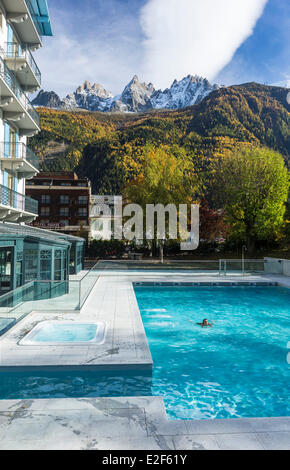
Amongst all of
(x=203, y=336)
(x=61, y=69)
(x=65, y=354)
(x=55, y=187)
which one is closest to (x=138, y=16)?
(x=61, y=69)

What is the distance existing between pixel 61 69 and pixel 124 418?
81.2ft

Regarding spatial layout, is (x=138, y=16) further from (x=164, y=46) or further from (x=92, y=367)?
(x=92, y=367)

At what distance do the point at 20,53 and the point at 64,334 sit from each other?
15824mm

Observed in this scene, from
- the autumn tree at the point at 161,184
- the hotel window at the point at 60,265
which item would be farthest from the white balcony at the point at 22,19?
the autumn tree at the point at 161,184

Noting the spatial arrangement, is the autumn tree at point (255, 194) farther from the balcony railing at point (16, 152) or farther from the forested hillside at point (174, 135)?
the forested hillside at point (174, 135)

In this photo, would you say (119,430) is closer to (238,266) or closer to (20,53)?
(20,53)

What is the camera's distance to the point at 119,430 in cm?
418

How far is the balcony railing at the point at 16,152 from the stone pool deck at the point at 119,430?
13537 millimetres

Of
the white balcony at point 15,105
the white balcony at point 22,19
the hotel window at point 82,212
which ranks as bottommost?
the hotel window at point 82,212

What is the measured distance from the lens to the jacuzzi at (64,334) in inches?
316

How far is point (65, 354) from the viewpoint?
715 centimetres

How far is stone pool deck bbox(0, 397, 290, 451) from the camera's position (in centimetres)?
385

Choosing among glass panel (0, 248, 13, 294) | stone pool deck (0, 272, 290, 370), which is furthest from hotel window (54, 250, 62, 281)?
stone pool deck (0, 272, 290, 370)

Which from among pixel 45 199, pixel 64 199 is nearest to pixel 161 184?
pixel 64 199
